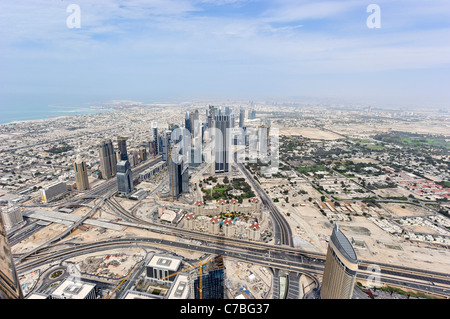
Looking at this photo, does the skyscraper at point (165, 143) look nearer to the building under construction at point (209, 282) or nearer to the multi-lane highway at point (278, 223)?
the multi-lane highway at point (278, 223)

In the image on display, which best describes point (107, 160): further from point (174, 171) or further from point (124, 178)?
point (174, 171)

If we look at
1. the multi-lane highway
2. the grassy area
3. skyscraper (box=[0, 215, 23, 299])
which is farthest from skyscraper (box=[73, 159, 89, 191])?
the grassy area

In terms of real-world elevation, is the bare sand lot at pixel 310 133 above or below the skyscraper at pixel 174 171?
above

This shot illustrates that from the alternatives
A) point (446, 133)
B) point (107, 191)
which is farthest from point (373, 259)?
point (446, 133)

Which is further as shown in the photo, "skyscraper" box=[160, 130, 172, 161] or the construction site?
"skyscraper" box=[160, 130, 172, 161]

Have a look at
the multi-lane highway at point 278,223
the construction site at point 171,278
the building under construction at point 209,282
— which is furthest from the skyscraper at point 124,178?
the building under construction at point 209,282

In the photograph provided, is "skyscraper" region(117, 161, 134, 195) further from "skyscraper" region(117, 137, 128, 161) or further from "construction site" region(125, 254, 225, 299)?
"construction site" region(125, 254, 225, 299)

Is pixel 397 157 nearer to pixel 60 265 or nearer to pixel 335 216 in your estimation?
pixel 335 216
